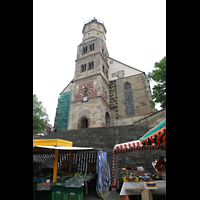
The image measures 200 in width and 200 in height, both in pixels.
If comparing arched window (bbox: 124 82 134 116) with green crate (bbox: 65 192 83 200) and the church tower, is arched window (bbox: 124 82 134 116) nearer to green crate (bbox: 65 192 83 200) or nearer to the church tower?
the church tower

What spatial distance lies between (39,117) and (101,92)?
1282 cm

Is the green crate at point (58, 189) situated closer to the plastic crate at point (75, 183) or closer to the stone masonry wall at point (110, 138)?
the plastic crate at point (75, 183)

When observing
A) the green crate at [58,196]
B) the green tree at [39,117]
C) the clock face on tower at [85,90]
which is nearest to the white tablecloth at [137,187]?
the green crate at [58,196]

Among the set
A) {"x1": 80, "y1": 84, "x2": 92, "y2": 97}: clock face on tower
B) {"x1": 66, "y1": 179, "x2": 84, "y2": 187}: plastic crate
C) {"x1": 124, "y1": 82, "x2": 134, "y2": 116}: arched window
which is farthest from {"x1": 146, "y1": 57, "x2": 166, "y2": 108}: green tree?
{"x1": 66, "y1": 179, "x2": 84, "y2": 187}: plastic crate

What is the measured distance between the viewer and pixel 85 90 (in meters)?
21.0

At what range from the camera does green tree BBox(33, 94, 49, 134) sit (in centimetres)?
2181

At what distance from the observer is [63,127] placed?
22984 millimetres

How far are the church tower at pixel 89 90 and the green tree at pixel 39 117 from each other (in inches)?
261

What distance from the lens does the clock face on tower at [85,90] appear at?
67.3 feet
